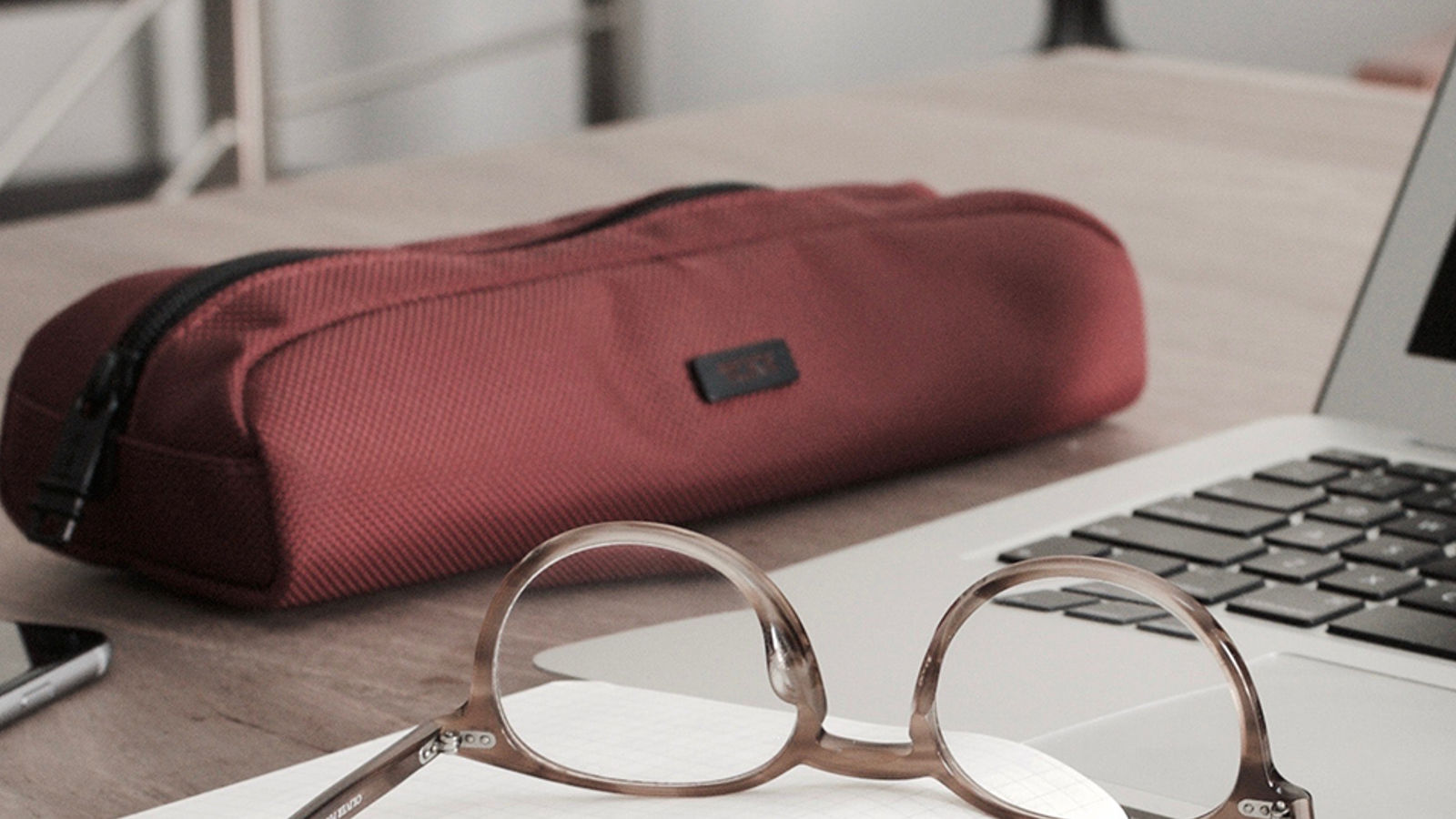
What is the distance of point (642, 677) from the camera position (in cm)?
54

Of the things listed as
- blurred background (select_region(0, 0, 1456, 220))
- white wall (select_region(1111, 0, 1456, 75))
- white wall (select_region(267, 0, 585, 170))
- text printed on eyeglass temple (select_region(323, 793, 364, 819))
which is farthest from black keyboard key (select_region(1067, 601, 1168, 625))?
white wall (select_region(1111, 0, 1456, 75))

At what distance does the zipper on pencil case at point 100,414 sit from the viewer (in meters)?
0.61

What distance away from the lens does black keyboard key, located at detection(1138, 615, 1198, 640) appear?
0.50m

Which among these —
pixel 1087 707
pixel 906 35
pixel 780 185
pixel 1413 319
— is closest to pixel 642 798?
pixel 1087 707

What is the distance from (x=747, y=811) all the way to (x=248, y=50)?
2.58 metres

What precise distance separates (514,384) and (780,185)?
65 centimetres

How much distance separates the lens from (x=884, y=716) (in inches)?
19.8

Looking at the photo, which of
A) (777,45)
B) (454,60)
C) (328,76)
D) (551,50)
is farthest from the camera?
(777,45)

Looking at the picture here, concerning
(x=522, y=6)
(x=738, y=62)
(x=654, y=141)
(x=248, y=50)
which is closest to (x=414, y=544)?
(x=654, y=141)

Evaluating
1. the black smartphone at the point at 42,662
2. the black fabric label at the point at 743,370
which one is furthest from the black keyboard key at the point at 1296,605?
the black smartphone at the point at 42,662

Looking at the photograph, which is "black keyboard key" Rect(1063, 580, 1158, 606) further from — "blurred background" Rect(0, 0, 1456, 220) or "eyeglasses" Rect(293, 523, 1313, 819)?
"blurred background" Rect(0, 0, 1456, 220)

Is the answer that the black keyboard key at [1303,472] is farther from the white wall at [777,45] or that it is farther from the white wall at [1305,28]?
the white wall at [1305,28]

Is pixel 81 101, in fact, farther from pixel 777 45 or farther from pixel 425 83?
pixel 777 45

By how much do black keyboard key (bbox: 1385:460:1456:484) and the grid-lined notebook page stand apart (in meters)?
0.33
